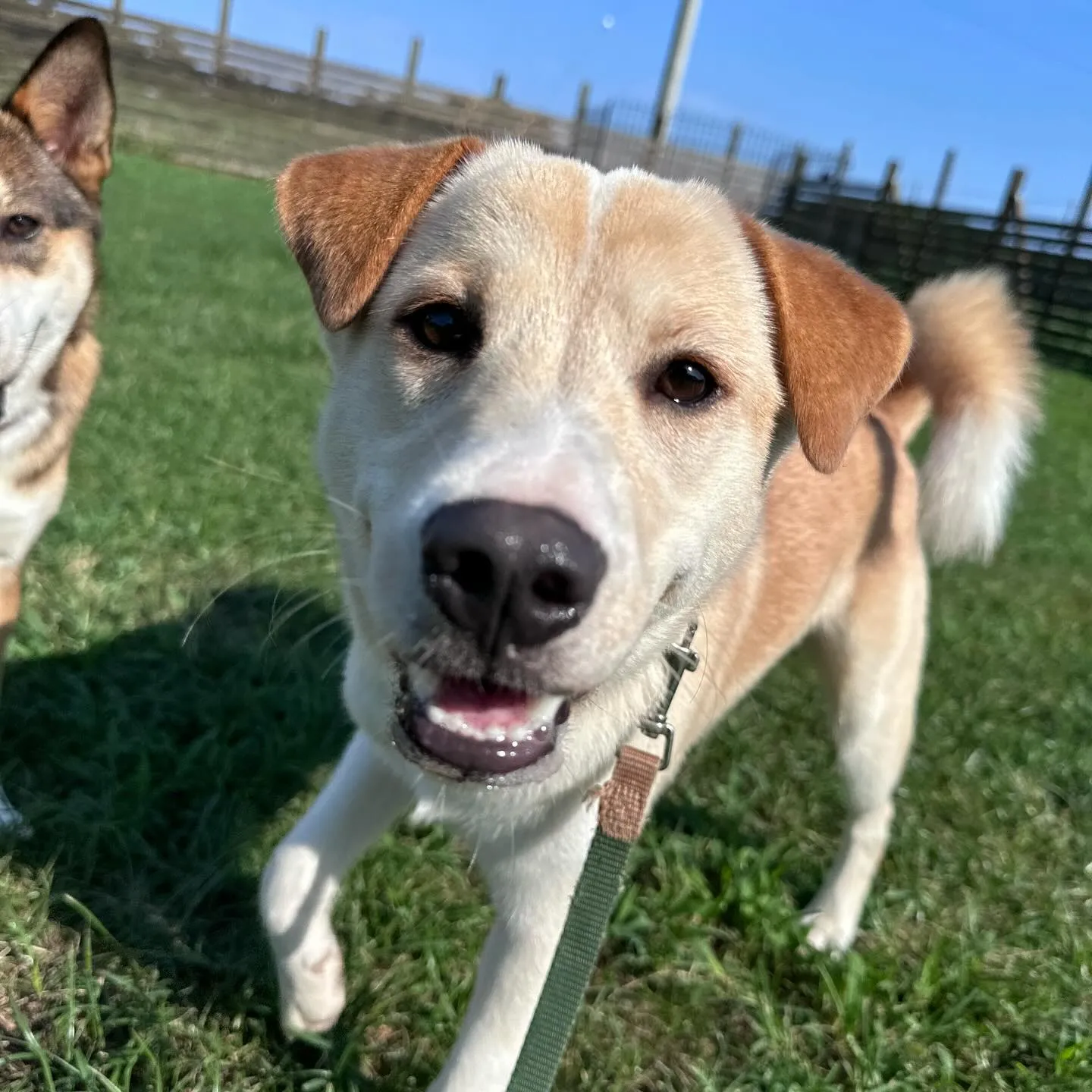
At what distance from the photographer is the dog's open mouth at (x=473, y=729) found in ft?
5.24

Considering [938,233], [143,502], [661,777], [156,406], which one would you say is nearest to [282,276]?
[156,406]

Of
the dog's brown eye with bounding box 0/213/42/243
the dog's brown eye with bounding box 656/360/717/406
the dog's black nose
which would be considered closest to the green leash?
the dog's brown eye with bounding box 656/360/717/406

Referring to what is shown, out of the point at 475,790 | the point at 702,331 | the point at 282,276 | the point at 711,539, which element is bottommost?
the point at 282,276

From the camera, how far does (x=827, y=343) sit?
1.96 metres

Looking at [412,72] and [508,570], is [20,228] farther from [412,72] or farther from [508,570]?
[412,72]

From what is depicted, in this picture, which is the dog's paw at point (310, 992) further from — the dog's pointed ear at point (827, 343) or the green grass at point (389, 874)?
the dog's pointed ear at point (827, 343)

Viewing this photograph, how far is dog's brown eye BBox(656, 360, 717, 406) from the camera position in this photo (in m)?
1.85

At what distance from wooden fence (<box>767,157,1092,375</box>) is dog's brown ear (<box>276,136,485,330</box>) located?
16.5m

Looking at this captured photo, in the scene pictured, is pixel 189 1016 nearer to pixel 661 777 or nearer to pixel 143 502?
pixel 661 777

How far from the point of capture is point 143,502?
4.62m

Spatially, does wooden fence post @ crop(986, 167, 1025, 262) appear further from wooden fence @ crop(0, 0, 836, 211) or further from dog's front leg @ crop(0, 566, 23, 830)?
dog's front leg @ crop(0, 566, 23, 830)

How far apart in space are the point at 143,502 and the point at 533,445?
3.62m

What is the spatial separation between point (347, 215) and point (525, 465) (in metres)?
0.76

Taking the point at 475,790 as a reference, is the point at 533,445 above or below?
above
